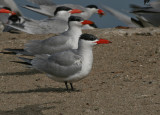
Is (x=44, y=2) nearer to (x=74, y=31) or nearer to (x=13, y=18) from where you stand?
(x=13, y=18)

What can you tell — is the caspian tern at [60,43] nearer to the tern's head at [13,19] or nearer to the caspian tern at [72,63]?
the caspian tern at [72,63]

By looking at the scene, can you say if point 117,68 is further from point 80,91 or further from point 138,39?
point 138,39

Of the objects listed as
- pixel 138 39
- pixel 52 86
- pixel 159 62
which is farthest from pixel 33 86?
pixel 138 39

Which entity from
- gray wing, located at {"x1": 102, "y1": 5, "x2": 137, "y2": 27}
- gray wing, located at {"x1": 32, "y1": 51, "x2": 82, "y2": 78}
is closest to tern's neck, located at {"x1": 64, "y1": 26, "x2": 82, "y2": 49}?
gray wing, located at {"x1": 32, "y1": 51, "x2": 82, "y2": 78}

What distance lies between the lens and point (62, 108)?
5164mm

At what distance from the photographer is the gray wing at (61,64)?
6070 mm

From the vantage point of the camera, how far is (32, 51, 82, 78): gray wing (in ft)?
19.9

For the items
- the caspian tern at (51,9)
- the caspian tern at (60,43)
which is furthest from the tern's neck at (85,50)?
the caspian tern at (51,9)

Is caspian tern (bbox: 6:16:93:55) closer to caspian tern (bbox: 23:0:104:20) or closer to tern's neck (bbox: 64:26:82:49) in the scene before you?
tern's neck (bbox: 64:26:82:49)

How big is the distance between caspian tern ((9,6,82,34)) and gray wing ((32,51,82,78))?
3.31m

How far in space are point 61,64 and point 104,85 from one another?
2.07 ft

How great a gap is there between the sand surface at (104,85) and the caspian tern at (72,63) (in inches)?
8.6

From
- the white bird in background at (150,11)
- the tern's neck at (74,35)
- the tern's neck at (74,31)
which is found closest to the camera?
the tern's neck at (74,35)

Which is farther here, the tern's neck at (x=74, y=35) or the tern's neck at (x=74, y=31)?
the tern's neck at (x=74, y=31)
